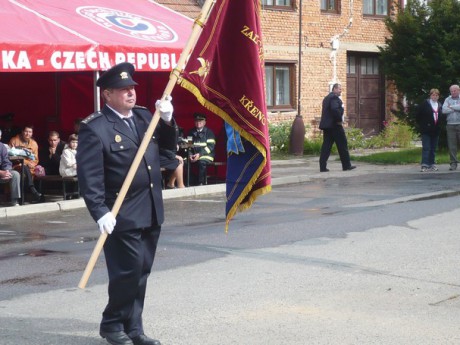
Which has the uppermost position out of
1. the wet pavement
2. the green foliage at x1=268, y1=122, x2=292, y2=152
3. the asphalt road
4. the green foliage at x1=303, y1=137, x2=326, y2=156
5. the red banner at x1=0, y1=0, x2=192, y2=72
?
the red banner at x1=0, y1=0, x2=192, y2=72

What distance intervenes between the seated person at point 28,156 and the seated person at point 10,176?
0.61 m

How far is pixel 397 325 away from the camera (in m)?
7.27

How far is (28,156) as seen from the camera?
16.5 metres

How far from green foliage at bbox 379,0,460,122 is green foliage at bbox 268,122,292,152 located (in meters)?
3.23

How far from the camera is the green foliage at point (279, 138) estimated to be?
27089 mm

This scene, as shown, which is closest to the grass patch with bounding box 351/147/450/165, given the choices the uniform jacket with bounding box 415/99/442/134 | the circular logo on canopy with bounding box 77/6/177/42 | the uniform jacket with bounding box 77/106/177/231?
the uniform jacket with bounding box 415/99/442/134

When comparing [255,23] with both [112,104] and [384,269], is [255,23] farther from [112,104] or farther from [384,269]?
[384,269]

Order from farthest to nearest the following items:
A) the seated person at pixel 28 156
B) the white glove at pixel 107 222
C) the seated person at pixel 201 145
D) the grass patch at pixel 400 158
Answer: the grass patch at pixel 400 158, the seated person at pixel 201 145, the seated person at pixel 28 156, the white glove at pixel 107 222

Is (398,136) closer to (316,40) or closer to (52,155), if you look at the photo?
(316,40)

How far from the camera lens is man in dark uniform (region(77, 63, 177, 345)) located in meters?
6.48

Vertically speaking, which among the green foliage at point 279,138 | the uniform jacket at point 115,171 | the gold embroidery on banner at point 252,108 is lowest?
the green foliage at point 279,138

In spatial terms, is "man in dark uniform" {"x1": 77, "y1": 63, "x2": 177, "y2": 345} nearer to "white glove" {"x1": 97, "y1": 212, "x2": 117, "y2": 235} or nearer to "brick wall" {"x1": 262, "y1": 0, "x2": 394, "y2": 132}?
"white glove" {"x1": 97, "y1": 212, "x2": 117, "y2": 235}

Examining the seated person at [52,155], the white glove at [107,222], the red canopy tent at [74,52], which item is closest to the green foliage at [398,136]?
the red canopy tent at [74,52]

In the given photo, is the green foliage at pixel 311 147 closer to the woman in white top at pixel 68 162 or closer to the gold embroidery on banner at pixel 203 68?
the woman in white top at pixel 68 162
